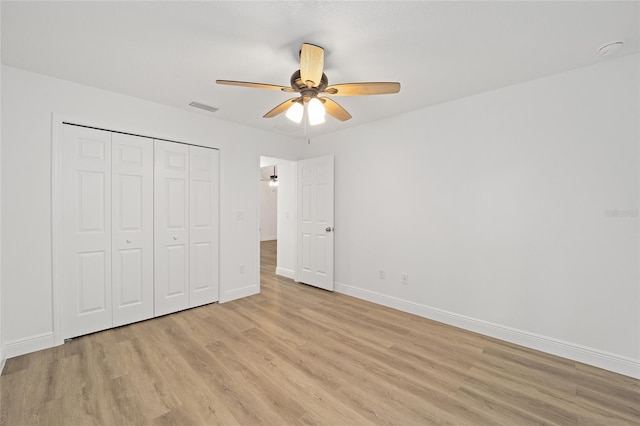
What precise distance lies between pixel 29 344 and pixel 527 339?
4.57 m

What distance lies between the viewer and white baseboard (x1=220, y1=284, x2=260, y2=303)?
369 centimetres

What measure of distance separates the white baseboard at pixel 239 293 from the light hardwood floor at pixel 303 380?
720 millimetres

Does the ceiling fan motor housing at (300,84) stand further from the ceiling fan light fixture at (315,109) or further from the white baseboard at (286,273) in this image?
the white baseboard at (286,273)

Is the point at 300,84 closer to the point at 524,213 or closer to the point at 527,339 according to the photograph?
the point at 524,213

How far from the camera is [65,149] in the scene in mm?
2559

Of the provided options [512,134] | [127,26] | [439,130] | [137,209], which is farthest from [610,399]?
[137,209]

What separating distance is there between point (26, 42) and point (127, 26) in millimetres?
876

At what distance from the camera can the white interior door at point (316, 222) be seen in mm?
4211

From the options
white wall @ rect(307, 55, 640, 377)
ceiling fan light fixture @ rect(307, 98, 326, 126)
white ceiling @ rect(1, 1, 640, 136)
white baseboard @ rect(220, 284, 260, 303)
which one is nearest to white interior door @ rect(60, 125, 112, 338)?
white ceiling @ rect(1, 1, 640, 136)

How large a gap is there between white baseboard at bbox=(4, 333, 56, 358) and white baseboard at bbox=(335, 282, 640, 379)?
3524 mm

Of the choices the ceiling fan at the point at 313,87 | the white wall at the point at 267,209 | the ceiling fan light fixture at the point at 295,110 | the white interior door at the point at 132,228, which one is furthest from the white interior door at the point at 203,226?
the white wall at the point at 267,209

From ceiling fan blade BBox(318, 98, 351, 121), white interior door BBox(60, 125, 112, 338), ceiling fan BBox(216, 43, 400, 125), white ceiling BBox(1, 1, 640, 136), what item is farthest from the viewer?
white interior door BBox(60, 125, 112, 338)

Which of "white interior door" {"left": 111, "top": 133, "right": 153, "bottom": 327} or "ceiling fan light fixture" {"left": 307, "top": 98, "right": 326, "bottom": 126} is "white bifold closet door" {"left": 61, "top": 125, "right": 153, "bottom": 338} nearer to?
"white interior door" {"left": 111, "top": 133, "right": 153, "bottom": 327}

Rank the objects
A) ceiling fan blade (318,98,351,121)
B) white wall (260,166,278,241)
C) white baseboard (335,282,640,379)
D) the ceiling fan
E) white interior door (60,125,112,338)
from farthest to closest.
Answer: white wall (260,166,278,241) → white interior door (60,125,112,338) → ceiling fan blade (318,98,351,121) → white baseboard (335,282,640,379) → the ceiling fan
